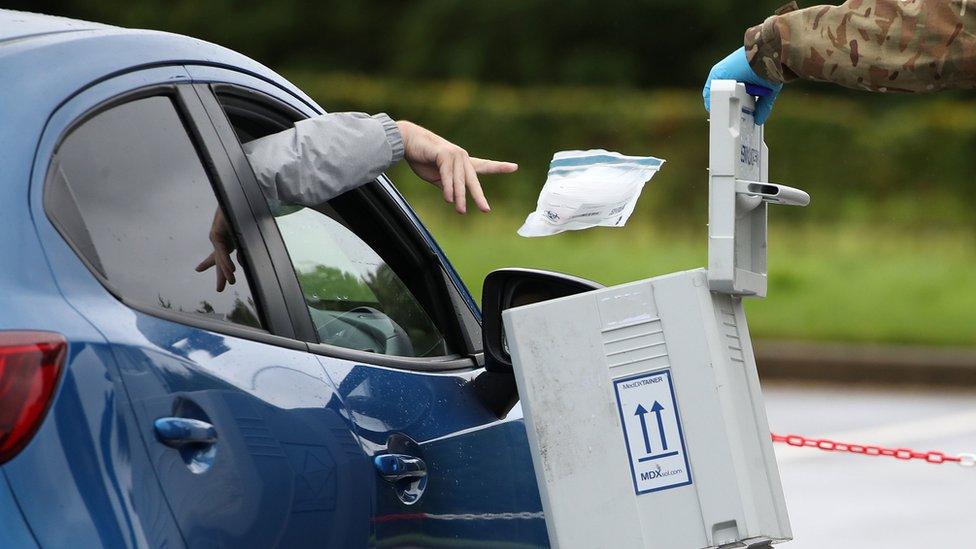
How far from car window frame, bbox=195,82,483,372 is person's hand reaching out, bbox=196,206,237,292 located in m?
0.08

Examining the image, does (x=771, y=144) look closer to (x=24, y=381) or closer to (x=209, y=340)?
(x=209, y=340)

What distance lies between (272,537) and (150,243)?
490 millimetres

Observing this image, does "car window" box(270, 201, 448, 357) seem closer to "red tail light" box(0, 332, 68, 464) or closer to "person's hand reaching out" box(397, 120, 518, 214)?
"person's hand reaching out" box(397, 120, 518, 214)

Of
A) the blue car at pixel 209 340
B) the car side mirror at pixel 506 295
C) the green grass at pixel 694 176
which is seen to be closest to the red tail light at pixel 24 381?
the blue car at pixel 209 340

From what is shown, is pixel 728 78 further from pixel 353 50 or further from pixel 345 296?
pixel 353 50

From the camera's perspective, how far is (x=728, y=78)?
305 centimetres

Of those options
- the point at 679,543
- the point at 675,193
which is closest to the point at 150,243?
the point at 679,543

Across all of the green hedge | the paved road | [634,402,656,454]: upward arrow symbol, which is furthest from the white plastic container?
the green hedge

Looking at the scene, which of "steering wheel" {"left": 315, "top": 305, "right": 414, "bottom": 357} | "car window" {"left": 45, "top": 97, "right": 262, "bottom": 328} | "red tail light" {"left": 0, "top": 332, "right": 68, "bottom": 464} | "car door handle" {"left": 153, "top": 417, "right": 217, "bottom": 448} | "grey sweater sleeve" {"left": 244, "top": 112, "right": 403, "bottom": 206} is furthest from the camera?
"steering wheel" {"left": 315, "top": 305, "right": 414, "bottom": 357}

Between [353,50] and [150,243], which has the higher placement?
[353,50]

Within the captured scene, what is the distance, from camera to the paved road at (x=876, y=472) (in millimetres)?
7199

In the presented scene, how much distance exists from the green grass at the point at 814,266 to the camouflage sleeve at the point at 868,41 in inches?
423

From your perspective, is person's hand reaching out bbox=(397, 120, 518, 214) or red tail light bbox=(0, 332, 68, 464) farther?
person's hand reaching out bbox=(397, 120, 518, 214)

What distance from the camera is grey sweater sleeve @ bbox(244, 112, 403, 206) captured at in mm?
2852
